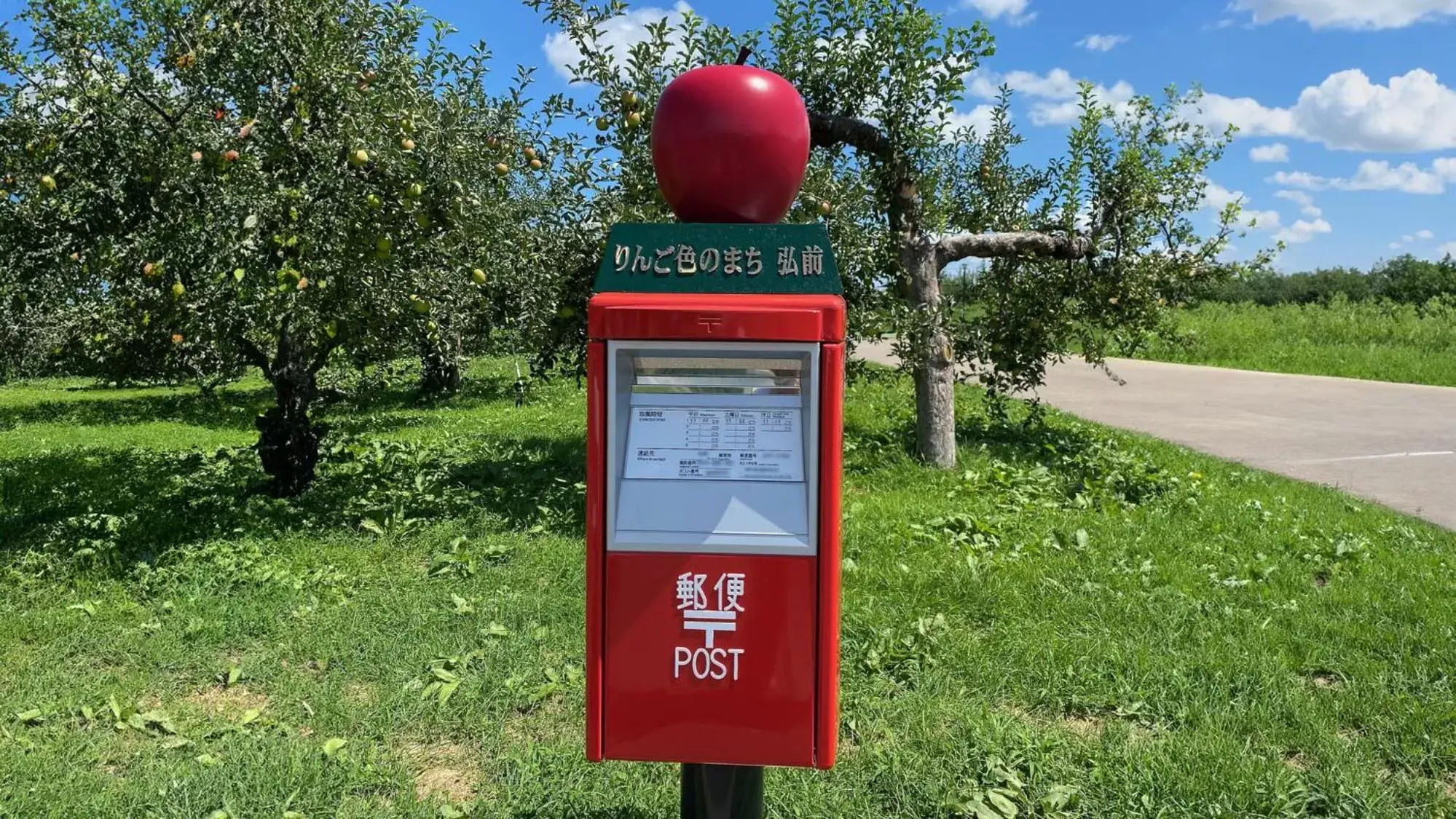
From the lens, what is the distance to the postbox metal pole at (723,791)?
7.33ft

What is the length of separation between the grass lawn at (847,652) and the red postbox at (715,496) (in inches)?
36.9

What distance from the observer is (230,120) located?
17.8 ft

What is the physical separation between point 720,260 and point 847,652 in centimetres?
232

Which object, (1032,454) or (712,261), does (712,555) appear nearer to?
(712,261)

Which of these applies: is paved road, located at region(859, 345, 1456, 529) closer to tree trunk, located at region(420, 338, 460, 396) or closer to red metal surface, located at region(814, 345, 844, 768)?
red metal surface, located at region(814, 345, 844, 768)

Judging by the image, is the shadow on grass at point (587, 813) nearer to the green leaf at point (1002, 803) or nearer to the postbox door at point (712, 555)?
the postbox door at point (712, 555)

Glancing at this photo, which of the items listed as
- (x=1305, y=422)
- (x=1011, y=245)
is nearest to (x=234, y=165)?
(x=1011, y=245)

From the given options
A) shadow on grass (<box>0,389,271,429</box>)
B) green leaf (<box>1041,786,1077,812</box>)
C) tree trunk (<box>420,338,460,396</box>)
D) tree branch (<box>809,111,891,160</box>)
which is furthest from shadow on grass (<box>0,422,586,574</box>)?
shadow on grass (<box>0,389,271,429</box>)

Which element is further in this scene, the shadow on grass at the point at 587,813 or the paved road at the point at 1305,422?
the paved road at the point at 1305,422

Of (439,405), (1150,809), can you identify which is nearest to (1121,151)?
(1150,809)

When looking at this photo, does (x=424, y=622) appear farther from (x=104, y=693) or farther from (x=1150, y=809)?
(x=1150, y=809)

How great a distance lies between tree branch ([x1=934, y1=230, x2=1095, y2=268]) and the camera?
298 inches

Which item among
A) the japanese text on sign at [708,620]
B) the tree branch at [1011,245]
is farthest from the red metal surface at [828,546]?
the tree branch at [1011,245]

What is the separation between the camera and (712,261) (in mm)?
2105
